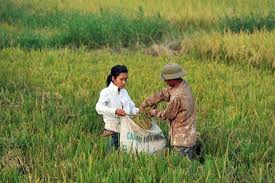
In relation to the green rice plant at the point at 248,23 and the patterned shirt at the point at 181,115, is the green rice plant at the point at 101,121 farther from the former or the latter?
the green rice plant at the point at 248,23

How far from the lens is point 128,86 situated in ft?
22.8

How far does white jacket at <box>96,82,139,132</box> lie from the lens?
460 centimetres

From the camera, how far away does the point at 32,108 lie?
19.1 ft

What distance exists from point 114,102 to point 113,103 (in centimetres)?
1

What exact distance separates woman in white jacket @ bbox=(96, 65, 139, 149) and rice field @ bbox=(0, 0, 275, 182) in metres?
0.15

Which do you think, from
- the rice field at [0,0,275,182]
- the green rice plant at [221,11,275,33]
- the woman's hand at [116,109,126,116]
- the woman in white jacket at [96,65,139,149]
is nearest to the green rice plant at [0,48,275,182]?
the rice field at [0,0,275,182]

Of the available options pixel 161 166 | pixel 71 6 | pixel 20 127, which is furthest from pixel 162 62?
pixel 71 6

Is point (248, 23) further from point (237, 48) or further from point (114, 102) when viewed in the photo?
point (114, 102)

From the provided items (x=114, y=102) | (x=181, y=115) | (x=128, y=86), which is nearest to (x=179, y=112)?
(x=181, y=115)

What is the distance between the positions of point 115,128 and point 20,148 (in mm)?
839

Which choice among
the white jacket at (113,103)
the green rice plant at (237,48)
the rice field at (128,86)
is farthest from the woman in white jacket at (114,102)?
the green rice plant at (237,48)

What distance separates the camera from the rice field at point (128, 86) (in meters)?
3.93

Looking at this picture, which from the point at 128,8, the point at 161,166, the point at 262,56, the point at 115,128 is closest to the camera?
the point at 161,166

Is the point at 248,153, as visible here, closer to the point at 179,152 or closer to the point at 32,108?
the point at 179,152
